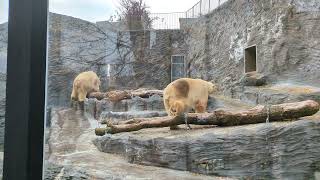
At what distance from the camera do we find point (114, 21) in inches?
68.3

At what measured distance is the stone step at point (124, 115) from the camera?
6.96ft

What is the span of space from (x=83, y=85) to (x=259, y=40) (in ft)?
3.76

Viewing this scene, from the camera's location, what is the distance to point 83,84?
1692 millimetres

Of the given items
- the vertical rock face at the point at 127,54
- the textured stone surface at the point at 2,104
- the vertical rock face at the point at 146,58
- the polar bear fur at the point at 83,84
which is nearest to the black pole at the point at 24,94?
the textured stone surface at the point at 2,104

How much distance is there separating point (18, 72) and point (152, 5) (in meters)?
1.38

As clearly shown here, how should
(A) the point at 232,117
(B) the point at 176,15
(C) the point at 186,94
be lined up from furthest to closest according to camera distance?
(C) the point at 186,94 → (A) the point at 232,117 → (B) the point at 176,15

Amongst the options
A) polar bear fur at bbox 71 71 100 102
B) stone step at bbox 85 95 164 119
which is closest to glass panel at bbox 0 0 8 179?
polar bear fur at bbox 71 71 100 102

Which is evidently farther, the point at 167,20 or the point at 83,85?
the point at 167,20

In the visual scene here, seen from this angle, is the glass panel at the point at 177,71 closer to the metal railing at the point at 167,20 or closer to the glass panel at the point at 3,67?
the metal railing at the point at 167,20

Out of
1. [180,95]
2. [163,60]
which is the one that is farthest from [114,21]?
[180,95]

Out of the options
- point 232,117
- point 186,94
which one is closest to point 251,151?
point 232,117

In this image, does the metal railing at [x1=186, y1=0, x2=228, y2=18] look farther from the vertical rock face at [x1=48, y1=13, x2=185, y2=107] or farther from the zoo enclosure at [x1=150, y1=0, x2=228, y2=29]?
the vertical rock face at [x1=48, y1=13, x2=185, y2=107]

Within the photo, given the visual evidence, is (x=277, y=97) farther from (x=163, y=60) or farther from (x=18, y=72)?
(x=18, y=72)

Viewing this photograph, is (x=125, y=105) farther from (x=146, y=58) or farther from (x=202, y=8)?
(x=202, y=8)
